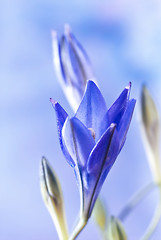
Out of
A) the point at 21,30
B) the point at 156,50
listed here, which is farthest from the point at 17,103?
the point at 156,50

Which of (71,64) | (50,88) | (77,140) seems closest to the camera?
(77,140)

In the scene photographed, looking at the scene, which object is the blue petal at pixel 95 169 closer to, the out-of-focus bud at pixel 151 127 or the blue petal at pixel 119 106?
the blue petal at pixel 119 106

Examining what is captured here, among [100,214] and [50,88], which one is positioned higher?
[50,88]

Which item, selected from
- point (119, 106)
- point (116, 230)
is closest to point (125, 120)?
point (119, 106)

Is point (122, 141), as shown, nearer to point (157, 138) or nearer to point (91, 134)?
point (91, 134)

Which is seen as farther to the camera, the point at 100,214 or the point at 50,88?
the point at 50,88

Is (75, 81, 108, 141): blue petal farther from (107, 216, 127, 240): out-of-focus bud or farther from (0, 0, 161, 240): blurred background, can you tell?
(0, 0, 161, 240): blurred background

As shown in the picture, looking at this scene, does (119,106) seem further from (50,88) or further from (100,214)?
(50,88)

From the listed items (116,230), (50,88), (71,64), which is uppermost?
(50,88)
